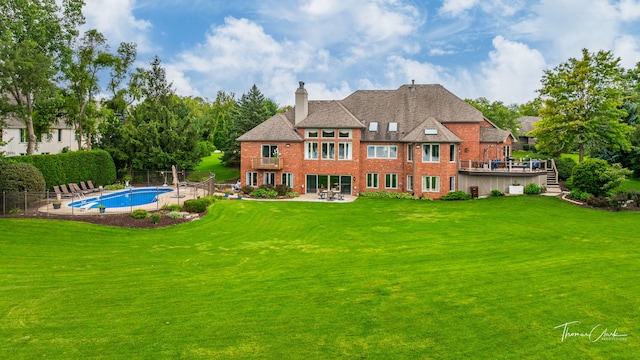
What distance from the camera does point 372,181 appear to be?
114 feet

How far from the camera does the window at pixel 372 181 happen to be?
34.6m

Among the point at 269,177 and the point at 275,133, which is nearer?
the point at 275,133

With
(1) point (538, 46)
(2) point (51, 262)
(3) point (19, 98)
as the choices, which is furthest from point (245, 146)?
(1) point (538, 46)

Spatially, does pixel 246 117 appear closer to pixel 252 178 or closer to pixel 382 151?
pixel 252 178

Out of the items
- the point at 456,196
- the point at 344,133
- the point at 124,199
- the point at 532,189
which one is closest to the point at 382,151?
the point at 344,133

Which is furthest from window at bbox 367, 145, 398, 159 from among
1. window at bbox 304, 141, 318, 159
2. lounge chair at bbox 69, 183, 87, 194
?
lounge chair at bbox 69, 183, 87, 194

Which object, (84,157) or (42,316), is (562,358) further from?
(84,157)

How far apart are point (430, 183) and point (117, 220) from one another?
21.4m

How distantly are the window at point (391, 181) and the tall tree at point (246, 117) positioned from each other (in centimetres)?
1770

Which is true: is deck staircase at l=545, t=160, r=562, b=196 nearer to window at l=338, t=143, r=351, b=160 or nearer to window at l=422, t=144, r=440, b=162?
window at l=422, t=144, r=440, b=162

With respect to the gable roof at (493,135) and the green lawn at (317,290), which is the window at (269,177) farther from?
the gable roof at (493,135)

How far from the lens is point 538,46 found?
33625 millimetres

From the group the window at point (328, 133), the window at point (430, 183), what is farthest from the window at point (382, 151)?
the window at point (430, 183)

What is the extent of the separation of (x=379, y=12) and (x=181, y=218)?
60.5 ft
